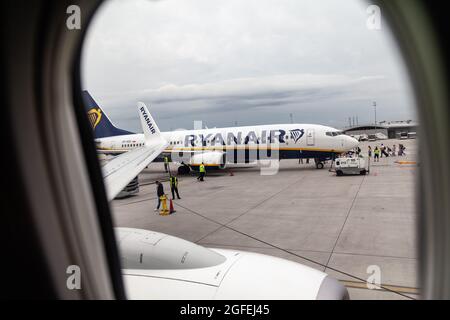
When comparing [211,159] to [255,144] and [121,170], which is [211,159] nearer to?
[255,144]

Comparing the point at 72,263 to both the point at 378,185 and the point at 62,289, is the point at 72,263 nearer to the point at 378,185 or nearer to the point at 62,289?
the point at 62,289

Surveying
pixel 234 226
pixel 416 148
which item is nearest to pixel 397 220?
pixel 234 226

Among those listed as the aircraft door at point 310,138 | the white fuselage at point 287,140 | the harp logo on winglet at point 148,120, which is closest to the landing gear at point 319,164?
the white fuselage at point 287,140

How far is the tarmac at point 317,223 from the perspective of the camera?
15.4 feet

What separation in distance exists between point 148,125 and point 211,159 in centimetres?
525

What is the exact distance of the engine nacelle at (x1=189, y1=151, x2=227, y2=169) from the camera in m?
18.8

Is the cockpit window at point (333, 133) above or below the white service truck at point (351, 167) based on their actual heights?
above

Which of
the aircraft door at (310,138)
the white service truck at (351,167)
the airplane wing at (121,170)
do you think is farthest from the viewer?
Result: the aircraft door at (310,138)

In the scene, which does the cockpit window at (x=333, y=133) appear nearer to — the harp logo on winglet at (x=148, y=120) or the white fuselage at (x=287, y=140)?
the white fuselage at (x=287, y=140)

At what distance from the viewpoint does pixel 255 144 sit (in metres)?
18.7

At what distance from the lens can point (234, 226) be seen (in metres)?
7.57

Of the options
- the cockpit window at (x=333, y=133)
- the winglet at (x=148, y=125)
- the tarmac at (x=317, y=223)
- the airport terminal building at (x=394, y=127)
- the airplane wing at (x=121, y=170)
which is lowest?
the tarmac at (x=317, y=223)

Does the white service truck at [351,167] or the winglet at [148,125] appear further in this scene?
the winglet at [148,125]

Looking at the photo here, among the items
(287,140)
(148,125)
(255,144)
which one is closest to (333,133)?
(287,140)
